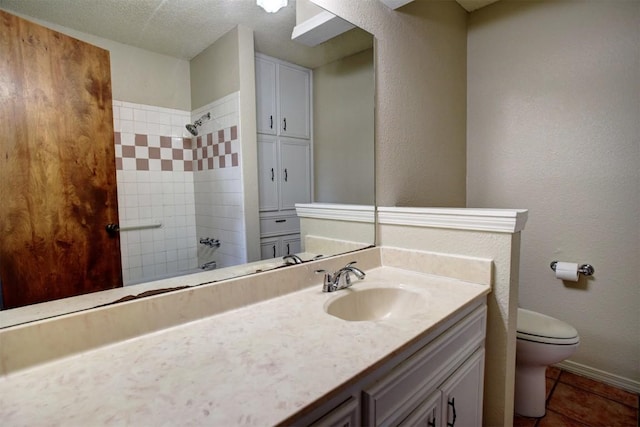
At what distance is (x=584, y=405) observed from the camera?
166 cm

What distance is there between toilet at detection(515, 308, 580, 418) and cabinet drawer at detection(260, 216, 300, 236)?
1.21 metres

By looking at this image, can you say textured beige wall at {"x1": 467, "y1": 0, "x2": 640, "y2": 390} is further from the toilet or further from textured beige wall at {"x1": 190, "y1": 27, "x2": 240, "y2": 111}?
textured beige wall at {"x1": 190, "y1": 27, "x2": 240, "y2": 111}

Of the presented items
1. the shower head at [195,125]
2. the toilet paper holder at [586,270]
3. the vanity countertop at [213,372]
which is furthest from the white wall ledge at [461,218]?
the toilet paper holder at [586,270]

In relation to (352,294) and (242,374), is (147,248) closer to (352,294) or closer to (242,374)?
(242,374)

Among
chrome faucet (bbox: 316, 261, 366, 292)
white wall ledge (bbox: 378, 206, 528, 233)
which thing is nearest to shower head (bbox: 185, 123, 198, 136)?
chrome faucet (bbox: 316, 261, 366, 292)

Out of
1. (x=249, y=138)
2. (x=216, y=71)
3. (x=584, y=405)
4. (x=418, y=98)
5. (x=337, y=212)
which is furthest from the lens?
(x=418, y=98)

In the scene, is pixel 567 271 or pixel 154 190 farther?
pixel 567 271

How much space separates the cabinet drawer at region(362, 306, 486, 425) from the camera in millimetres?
729

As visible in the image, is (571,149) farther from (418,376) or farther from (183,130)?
(183,130)

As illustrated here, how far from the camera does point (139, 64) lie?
2.79 feet

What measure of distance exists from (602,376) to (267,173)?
7.33 ft

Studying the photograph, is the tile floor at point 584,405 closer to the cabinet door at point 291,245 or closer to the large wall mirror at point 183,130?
the cabinet door at point 291,245

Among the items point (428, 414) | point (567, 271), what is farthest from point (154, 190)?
point (567, 271)

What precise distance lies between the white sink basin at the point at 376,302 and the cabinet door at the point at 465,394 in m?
0.25
